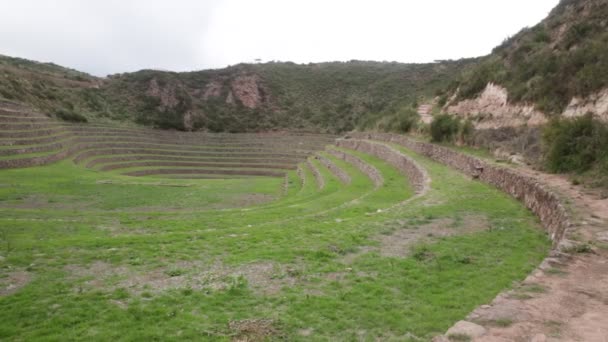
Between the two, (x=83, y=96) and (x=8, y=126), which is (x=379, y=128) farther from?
(x=83, y=96)

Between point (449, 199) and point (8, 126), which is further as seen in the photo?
point (8, 126)

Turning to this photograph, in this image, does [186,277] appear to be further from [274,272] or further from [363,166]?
[363,166]

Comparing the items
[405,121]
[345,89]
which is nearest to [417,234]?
[405,121]

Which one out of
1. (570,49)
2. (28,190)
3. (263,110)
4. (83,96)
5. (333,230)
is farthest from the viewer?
(263,110)

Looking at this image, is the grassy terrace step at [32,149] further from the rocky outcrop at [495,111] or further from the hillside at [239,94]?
the rocky outcrop at [495,111]

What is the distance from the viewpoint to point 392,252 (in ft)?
30.1

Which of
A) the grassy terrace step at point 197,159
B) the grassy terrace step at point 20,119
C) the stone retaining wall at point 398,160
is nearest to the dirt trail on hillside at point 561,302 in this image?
the stone retaining wall at point 398,160

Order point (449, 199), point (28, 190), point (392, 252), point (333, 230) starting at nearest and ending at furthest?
1. point (392, 252)
2. point (333, 230)
3. point (449, 199)
4. point (28, 190)

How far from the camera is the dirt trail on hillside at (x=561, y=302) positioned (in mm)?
4918

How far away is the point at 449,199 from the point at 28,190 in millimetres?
21823

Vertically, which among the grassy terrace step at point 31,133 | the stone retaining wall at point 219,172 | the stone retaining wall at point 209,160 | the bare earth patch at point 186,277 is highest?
the grassy terrace step at point 31,133

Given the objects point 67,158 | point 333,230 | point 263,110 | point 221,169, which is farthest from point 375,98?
point 333,230

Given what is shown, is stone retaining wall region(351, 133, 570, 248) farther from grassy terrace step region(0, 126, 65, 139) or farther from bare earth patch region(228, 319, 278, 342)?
grassy terrace step region(0, 126, 65, 139)

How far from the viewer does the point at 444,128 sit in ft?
89.5
